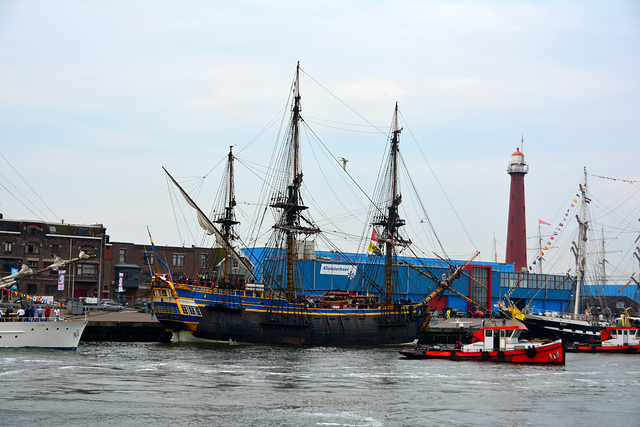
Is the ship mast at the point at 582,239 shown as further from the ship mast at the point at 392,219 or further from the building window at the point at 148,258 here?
the building window at the point at 148,258

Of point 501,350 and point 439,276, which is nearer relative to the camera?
point 501,350

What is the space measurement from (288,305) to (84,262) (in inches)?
1980

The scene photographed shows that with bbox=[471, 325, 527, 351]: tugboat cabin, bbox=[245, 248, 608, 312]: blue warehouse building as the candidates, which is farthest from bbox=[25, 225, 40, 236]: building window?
bbox=[471, 325, 527, 351]: tugboat cabin

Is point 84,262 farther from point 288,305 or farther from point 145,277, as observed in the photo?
point 288,305

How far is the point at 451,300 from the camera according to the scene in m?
124

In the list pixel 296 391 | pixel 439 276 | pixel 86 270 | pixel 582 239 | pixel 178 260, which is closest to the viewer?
pixel 296 391

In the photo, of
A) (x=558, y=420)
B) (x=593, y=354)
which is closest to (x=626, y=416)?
(x=558, y=420)

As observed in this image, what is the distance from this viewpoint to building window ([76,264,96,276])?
373 feet

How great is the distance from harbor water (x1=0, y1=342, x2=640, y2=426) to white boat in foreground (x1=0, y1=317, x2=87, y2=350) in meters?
1.12

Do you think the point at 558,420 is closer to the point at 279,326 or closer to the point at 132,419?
the point at 132,419

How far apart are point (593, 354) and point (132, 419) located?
5244cm

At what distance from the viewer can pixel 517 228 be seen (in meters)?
135

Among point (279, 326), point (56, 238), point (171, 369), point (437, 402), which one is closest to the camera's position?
point (437, 402)

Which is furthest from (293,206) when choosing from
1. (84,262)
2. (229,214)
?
(84,262)
